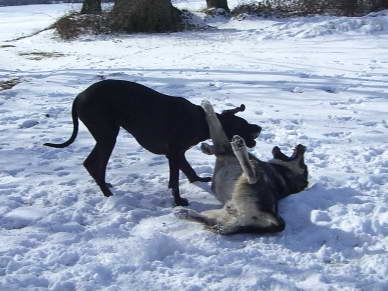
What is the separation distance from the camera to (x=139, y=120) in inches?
190

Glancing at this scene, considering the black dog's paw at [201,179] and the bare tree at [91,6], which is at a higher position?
the bare tree at [91,6]

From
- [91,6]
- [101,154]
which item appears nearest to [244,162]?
[101,154]

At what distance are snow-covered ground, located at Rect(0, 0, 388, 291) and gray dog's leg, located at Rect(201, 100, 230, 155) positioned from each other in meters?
0.44

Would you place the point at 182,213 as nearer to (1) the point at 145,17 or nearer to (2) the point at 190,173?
(2) the point at 190,173

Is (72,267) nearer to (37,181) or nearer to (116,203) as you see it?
(116,203)

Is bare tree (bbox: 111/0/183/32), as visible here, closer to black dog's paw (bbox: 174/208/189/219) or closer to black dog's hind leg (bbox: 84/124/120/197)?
black dog's hind leg (bbox: 84/124/120/197)

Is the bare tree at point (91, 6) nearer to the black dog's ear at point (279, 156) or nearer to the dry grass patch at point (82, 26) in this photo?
the dry grass patch at point (82, 26)

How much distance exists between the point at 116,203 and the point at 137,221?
0.40 meters

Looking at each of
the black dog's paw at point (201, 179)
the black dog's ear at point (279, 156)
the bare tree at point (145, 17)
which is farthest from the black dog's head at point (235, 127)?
the bare tree at point (145, 17)

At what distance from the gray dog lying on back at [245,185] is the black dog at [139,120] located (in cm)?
24

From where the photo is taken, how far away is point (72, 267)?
3518 millimetres

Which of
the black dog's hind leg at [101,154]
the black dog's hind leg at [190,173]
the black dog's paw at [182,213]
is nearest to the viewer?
the black dog's paw at [182,213]

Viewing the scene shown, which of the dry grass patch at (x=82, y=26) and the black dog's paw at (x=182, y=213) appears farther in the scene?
the dry grass patch at (x=82, y=26)

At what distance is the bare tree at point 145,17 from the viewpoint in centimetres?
1591
